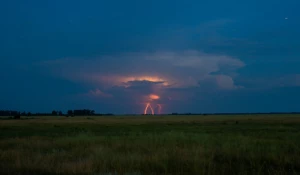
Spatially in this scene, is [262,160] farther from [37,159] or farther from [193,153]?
[37,159]

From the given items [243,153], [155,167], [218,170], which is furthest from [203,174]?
[243,153]

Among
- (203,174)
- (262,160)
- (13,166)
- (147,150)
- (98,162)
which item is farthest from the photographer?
(147,150)

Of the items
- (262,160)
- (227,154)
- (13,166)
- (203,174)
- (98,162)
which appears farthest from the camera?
(227,154)

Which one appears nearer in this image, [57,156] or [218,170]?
[218,170]

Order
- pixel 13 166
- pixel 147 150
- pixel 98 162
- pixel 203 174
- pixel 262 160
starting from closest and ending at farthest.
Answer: pixel 203 174, pixel 13 166, pixel 98 162, pixel 262 160, pixel 147 150

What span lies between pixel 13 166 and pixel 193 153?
7.83 m

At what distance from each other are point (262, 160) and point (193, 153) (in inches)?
122

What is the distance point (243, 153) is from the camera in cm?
1375

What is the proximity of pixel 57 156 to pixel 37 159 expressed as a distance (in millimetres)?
1292

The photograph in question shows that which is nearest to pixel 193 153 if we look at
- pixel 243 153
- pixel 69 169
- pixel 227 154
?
pixel 227 154

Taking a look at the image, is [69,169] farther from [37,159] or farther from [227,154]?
[227,154]

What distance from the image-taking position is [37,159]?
12.0 metres

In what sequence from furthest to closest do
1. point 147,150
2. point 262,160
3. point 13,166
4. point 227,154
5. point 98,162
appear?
point 147,150 < point 227,154 < point 262,160 < point 98,162 < point 13,166

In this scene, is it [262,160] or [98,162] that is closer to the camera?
[98,162]
